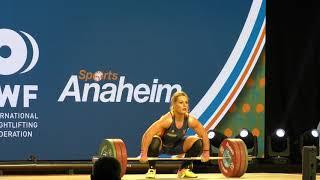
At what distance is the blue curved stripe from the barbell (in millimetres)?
1400

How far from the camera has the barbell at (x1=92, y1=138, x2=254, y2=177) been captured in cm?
583

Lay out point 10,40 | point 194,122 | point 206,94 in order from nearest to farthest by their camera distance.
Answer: point 194,122 → point 10,40 → point 206,94

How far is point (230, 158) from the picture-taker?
629 centimetres

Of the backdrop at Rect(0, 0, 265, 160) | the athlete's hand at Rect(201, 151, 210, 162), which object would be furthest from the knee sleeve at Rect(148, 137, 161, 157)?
the backdrop at Rect(0, 0, 265, 160)

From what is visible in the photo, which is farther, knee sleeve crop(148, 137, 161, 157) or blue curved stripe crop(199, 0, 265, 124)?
blue curved stripe crop(199, 0, 265, 124)

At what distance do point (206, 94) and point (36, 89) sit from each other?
1.91 metres

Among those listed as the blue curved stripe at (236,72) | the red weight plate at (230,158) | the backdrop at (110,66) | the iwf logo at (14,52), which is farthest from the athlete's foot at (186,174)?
the iwf logo at (14,52)

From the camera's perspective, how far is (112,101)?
7.60m

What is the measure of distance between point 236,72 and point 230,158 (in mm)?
1824

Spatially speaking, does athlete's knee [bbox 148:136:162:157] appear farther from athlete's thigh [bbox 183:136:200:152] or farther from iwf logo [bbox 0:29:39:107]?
iwf logo [bbox 0:29:39:107]

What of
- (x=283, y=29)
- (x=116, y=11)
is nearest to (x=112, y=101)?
(x=116, y=11)

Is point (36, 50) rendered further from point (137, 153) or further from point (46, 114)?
point (137, 153)

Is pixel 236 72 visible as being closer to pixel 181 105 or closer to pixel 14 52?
pixel 181 105

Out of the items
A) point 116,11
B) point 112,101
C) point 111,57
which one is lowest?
point 112,101
